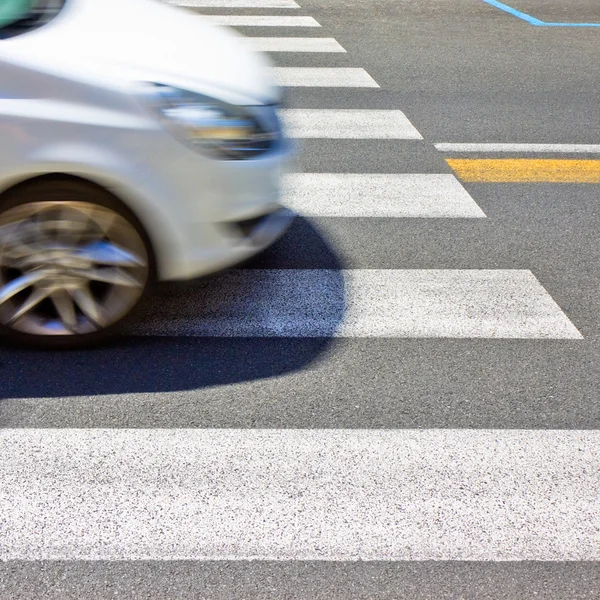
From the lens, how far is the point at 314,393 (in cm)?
380

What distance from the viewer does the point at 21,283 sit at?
12.8 ft

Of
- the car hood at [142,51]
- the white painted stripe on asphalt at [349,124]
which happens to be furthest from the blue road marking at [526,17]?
the car hood at [142,51]

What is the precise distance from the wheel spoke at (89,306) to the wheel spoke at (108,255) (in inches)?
→ 5.9

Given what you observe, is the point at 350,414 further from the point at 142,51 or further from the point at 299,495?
the point at 142,51

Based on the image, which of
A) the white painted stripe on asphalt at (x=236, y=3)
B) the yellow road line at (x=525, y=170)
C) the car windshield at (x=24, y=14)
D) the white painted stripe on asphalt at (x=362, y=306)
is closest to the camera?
the car windshield at (x=24, y=14)

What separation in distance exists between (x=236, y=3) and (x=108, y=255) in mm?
8106

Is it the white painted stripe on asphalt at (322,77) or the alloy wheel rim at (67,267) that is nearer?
the alloy wheel rim at (67,267)

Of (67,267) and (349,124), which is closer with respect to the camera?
(67,267)

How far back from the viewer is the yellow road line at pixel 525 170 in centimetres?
628

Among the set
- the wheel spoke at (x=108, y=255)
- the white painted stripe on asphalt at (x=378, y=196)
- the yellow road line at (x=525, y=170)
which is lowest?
the yellow road line at (x=525, y=170)

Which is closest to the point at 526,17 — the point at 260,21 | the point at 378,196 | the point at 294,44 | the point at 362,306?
the point at 260,21

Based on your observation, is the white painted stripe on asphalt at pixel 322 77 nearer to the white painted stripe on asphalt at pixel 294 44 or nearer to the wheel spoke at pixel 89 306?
the white painted stripe on asphalt at pixel 294 44

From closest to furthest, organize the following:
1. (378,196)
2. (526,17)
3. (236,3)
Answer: (378,196), (526,17), (236,3)

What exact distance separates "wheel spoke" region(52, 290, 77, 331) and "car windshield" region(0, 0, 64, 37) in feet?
3.53
